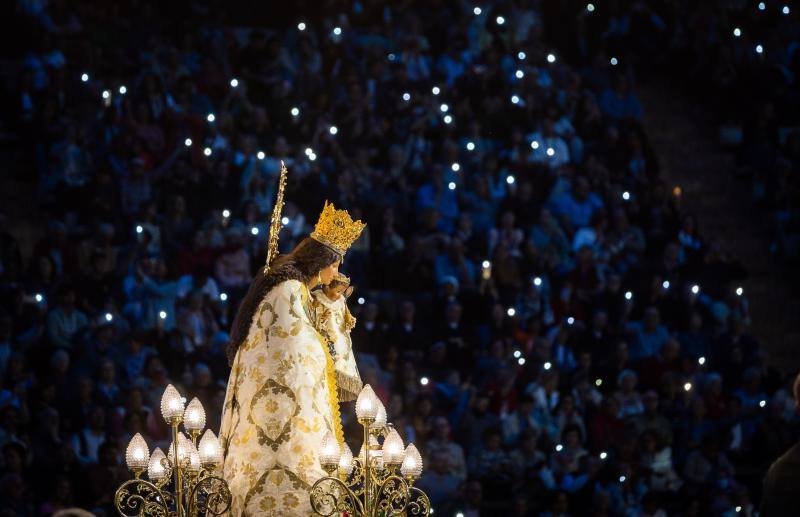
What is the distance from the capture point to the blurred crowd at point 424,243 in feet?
48.1

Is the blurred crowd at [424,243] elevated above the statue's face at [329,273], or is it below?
above

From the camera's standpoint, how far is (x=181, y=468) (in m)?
8.65

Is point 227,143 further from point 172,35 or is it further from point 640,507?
point 640,507

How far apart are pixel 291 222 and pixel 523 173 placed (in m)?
3.15

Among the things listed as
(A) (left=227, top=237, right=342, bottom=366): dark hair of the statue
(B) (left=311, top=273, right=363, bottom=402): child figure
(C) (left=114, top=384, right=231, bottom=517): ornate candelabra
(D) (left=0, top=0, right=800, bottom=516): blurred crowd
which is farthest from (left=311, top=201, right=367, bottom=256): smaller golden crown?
(D) (left=0, top=0, right=800, bottom=516): blurred crowd

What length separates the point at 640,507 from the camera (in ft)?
48.4

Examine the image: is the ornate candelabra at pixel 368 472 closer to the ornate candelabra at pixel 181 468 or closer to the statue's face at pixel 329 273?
the ornate candelabra at pixel 181 468

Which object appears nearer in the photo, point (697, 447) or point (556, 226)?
point (697, 447)

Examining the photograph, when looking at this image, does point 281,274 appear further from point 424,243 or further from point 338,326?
point 424,243

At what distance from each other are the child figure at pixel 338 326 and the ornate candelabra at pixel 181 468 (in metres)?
0.78

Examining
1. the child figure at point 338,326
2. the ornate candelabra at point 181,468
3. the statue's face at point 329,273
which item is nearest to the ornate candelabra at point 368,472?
the child figure at point 338,326

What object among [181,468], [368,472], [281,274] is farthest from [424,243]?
[368,472]

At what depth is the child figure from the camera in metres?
9.04

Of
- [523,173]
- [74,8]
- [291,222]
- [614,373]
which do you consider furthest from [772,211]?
[74,8]
